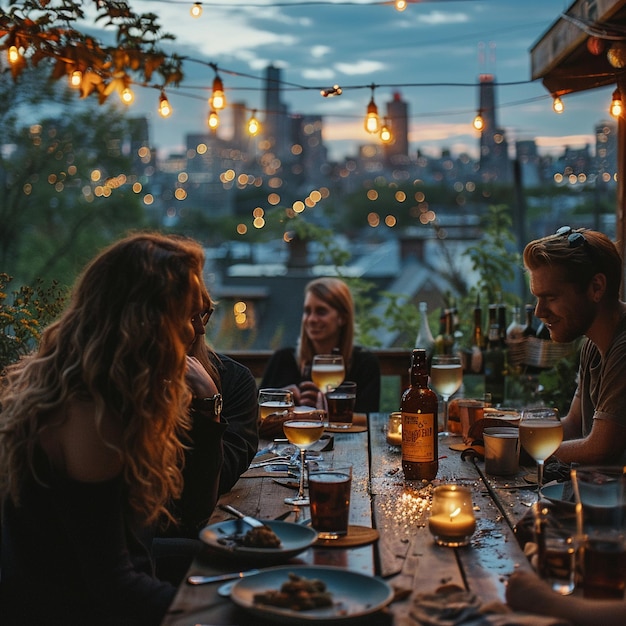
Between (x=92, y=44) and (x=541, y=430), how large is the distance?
2.32 metres

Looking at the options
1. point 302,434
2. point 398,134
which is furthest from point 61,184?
point 302,434

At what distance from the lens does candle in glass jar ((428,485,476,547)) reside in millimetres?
1756

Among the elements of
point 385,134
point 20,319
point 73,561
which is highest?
point 385,134

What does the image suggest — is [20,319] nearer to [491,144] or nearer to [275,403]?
[275,403]

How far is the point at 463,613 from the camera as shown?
1.37m

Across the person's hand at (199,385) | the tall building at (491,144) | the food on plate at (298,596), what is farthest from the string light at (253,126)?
the food on plate at (298,596)

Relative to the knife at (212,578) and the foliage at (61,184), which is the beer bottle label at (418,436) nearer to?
the knife at (212,578)

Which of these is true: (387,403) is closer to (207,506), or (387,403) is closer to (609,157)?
(609,157)

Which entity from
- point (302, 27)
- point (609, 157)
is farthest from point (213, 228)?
point (609, 157)

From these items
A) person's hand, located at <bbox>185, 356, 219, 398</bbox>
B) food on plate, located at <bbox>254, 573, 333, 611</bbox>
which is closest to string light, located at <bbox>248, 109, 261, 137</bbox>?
person's hand, located at <bbox>185, 356, 219, 398</bbox>

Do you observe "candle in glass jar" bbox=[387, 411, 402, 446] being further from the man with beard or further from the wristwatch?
the wristwatch

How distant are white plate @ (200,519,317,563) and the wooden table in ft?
0.09

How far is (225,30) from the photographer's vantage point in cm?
780

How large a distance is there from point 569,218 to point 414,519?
7.22 meters
